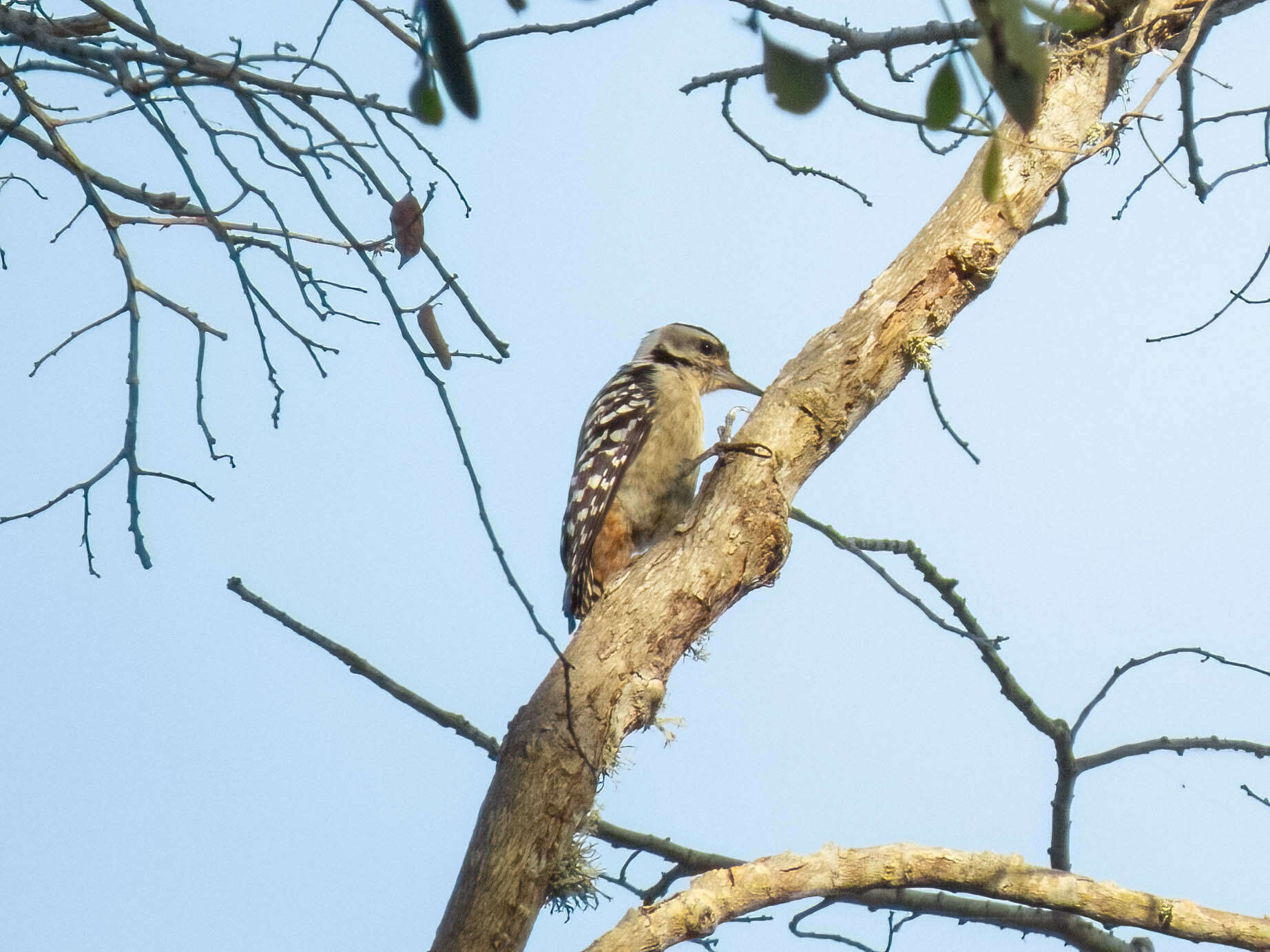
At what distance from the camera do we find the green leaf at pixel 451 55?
821 mm

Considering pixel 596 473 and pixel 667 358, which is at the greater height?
pixel 667 358

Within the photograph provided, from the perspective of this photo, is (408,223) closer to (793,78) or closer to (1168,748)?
(793,78)

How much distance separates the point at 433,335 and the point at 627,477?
279 centimetres

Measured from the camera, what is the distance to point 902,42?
9.27ft

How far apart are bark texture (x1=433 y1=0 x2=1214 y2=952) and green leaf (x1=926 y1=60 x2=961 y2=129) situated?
82.6 inches

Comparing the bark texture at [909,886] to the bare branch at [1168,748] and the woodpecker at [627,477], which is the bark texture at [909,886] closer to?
the bare branch at [1168,748]

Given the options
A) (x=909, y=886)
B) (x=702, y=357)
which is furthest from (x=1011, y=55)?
(x=702, y=357)

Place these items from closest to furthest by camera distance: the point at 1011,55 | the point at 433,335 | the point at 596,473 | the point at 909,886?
the point at 1011,55 → the point at 433,335 → the point at 909,886 → the point at 596,473

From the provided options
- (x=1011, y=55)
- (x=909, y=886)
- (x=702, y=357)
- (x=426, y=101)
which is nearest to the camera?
(x=1011, y=55)

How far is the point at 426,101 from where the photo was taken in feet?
3.19

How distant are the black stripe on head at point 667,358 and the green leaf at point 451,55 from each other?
4636 millimetres

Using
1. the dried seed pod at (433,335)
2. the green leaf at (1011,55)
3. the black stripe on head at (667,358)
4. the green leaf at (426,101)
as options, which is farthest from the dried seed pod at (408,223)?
the black stripe on head at (667,358)

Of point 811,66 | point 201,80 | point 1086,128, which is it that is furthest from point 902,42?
point 811,66

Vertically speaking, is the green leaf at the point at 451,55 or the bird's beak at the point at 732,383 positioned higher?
the bird's beak at the point at 732,383
